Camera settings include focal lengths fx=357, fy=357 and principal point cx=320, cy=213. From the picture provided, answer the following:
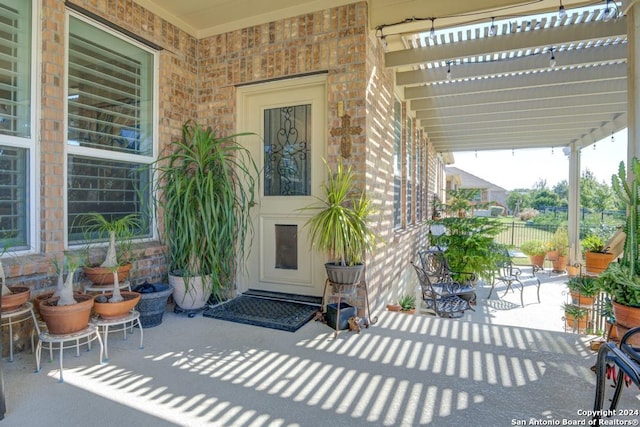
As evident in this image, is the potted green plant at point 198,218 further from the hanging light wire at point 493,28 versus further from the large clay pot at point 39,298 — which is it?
the hanging light wire at point 493,28

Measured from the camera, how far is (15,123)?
8.46 ft

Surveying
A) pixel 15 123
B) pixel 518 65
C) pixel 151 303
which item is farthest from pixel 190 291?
pixel 518 65

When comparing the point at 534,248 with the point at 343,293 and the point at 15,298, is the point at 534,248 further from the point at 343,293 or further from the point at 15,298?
the point at 15,298

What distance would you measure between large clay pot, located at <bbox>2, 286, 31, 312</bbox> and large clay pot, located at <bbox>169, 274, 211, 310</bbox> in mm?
1179

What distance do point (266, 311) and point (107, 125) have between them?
7.36ft

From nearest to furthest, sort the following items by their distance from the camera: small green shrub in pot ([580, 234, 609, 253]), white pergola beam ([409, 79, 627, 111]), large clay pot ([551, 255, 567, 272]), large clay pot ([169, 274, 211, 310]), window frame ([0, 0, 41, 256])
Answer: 1. window frame ([0, 0, 41, 256])
2. large clay pot ([169, 274, 211, 310])
3. small green shrub in pot ([580, 234, 609, 253])
4. white pergola beam ([409, 79, 627, 111])
5. large clay pot ([551, 255, 567, 272])

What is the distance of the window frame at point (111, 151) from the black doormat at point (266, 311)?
3.52 feet

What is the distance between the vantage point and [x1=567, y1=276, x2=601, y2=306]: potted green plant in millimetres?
4574

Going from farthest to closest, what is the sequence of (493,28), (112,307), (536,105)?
(536,105)
(493,28)
(112,307)

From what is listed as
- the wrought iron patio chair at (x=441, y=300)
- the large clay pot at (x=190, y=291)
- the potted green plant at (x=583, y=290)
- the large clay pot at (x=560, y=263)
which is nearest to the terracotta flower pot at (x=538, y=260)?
Result: the large clay pot at (x=560, y=263)

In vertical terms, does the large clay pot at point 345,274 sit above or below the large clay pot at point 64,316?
above

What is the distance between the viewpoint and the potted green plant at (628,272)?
2395mm

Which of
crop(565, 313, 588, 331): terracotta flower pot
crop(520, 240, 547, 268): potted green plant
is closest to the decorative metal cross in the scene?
crop(565, 313, 588, 331): terracotta flower pot

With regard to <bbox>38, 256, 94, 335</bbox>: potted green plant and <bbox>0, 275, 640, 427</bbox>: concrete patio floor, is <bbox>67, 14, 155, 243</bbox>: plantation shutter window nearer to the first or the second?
<bbox>38, 256, 94, 335</bbox>: potted green plant
